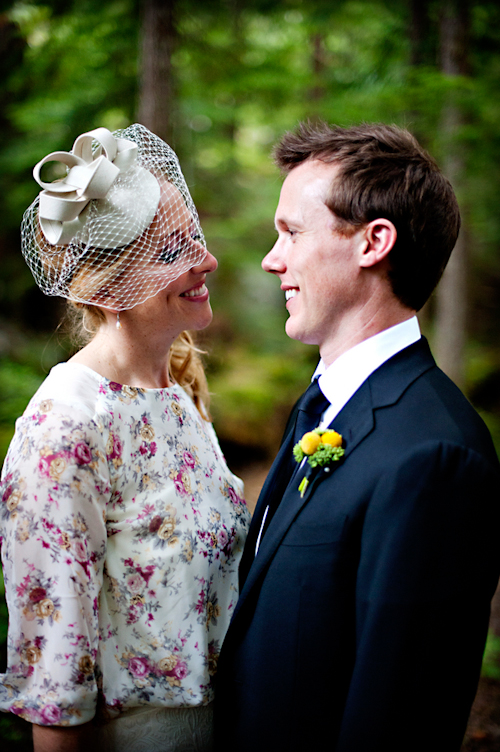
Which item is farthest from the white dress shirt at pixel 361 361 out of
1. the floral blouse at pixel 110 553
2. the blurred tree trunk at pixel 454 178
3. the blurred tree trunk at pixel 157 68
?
the blurred tree trunk at pixel 157 68

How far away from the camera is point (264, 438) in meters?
8.32

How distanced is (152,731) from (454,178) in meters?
6.20

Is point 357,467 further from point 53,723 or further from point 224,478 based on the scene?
point 53,723

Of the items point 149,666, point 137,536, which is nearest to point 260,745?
Answer: point 149,666

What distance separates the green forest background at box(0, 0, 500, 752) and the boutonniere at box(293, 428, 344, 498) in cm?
242

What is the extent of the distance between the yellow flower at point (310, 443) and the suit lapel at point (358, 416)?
9cm

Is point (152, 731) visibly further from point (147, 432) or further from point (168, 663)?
point (147, 432)

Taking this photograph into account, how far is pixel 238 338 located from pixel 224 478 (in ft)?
28.6

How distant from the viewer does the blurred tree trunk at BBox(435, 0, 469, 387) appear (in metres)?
5.80

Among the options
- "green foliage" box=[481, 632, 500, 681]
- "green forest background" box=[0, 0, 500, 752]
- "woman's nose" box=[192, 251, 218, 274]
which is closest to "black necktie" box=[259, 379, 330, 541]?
"woman's nose" box=[192, 251, 218, 274]

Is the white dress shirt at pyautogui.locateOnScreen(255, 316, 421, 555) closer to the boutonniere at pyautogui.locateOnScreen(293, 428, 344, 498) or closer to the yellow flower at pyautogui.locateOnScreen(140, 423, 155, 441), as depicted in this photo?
the boutonniere at pyautogui.locateOnScreen(293, 428, 344, 498)

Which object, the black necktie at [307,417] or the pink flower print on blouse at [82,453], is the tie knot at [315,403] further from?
the pink flower print on blouse at [82,453]

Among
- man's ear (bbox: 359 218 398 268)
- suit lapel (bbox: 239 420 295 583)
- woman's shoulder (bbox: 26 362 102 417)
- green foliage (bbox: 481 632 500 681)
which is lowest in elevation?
green foliage (bbox: 481 632 500 681)

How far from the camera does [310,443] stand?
1.68 m
